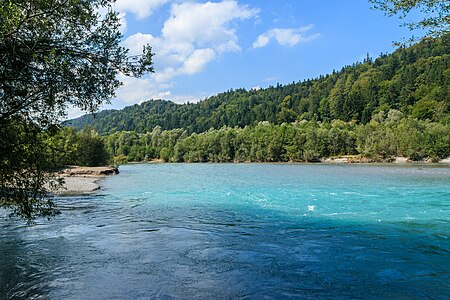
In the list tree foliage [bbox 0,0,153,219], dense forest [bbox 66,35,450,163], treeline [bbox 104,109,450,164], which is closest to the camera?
tree foliage [bbox 0,0,153,219]

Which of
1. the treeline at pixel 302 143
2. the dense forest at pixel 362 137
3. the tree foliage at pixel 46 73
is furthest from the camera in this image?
the dense forest at pixel 362 137

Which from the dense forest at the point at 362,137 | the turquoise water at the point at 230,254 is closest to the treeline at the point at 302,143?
the dense forest at the point at 362,137

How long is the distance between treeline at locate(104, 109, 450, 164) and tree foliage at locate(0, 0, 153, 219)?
115500 millimetres

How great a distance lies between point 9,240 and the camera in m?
15.9

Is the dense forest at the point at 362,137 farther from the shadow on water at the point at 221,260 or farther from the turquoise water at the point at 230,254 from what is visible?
the shadow on water at the point at 221,260

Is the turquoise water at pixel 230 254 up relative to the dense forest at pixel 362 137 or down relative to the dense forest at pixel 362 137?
down

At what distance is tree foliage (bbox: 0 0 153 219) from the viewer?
9.43 meters

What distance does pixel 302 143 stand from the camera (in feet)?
476

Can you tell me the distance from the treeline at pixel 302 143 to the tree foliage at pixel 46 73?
11550 cm

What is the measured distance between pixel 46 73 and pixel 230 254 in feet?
29.3

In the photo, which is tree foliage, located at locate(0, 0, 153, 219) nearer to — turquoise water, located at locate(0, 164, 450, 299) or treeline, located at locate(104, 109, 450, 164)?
turquoise water, located at locate(0, 164, 450, 299)

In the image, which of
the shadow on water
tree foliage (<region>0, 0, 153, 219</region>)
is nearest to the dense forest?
the shadow on water

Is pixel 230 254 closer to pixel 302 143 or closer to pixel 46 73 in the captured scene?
pixel 46 73

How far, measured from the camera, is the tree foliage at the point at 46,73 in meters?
9.43
